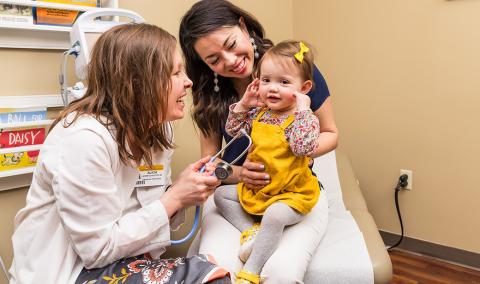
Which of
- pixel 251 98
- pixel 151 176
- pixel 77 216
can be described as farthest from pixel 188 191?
pixel 251 98

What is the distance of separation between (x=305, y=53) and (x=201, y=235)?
70cm

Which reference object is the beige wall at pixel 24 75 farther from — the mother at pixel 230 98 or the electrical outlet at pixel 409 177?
the electrical outlet at pixel 409 177

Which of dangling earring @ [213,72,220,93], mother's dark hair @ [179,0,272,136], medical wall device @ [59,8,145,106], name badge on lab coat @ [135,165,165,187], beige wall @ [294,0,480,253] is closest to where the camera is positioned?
name badge on lab coat @ [135,165,165,187]

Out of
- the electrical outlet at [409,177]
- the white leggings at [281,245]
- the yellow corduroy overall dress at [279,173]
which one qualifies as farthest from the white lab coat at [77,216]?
the electrical outlet at [409,177]

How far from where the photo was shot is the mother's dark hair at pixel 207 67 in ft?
4.74

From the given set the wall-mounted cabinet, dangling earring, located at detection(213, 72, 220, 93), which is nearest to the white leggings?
dangling earring, located at detection(213, 72, 220, 93)

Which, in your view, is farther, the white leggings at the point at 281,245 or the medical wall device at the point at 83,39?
the medical wall device at the point at 83,39

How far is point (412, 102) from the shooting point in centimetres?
210

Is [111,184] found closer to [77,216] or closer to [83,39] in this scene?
[77,216]

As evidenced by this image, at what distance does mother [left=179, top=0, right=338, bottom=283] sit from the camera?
1184mm

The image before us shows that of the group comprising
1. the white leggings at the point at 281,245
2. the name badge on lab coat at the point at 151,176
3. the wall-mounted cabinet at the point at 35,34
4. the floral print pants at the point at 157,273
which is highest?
the wall-mounted cabinet at the point at 35,34

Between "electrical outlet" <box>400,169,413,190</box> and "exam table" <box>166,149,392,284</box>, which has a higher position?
"exam table" <box>166,149,392,284</box>

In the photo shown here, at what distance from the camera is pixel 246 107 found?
1.37 m

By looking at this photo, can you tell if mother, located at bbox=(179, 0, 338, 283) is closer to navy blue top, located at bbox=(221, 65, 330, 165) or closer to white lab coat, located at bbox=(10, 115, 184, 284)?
navy blue top, located at bbox=(221, 65, 330, 165)
